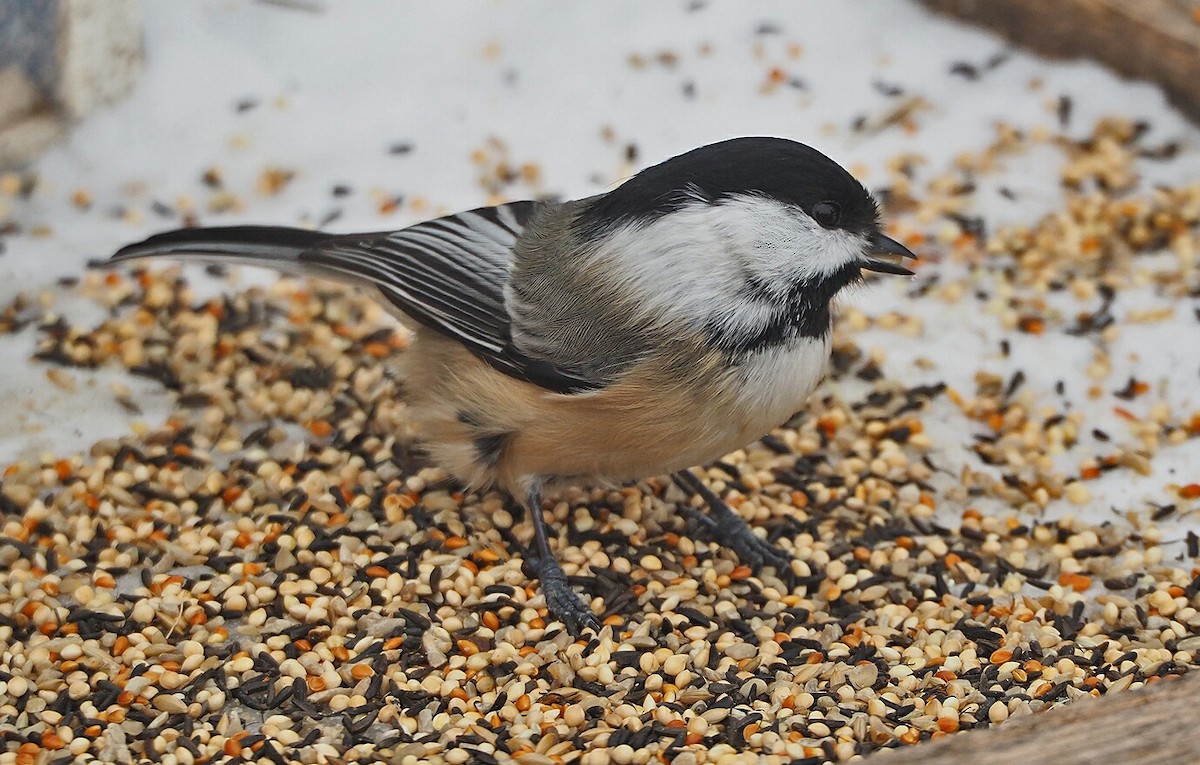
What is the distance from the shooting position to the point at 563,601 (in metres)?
2.44

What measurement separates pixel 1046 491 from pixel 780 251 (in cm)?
102

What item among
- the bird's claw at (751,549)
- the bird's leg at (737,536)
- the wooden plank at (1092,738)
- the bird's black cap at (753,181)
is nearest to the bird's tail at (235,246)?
the bird's black cap at (753,181)

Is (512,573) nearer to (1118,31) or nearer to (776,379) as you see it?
(776,379)

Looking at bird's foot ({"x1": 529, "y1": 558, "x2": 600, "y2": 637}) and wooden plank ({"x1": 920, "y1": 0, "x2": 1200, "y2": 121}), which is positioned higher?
wooden plank ({"x1": 920, "y1": 0, "x2": 1200, "y2": 121})

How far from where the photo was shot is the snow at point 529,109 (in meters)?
3.51

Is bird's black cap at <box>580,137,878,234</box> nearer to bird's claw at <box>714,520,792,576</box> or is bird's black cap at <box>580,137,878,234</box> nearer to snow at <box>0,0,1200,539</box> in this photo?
bird's claw at <box>714,520,792,576</box>

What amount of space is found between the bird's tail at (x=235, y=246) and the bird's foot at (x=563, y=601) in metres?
0.80

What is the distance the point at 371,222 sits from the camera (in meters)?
3.57

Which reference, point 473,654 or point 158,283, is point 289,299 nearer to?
point 158,283

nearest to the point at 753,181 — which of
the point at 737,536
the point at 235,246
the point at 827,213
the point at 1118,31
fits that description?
the point at 827,213

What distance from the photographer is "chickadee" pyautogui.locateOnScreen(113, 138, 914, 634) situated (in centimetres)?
219

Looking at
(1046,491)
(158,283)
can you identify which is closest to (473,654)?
(1046,491)

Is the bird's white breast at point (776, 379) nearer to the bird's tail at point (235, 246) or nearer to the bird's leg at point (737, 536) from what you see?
the bird's leg at point (737, 536)

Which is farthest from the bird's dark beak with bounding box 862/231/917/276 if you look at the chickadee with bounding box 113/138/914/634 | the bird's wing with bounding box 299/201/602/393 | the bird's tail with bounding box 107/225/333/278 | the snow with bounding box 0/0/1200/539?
the bird's tail with bounding box 107/225/333/278
